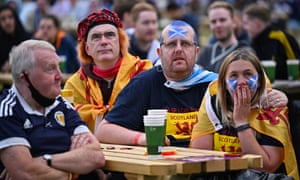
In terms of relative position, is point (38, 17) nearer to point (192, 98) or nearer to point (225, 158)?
point (192, 98)

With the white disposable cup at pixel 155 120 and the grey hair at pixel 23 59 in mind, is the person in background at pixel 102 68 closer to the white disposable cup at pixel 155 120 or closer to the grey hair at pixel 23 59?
the grey hair at pixel 23 59

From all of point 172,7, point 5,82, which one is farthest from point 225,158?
point 172,7

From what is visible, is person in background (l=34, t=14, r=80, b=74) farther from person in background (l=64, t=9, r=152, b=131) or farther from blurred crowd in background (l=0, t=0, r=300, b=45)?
blurred crowd in background (l=0, t=0, r=300, b=45)

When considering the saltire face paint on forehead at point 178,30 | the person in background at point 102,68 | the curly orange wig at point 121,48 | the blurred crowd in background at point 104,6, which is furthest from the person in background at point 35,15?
the saltire face paint on forehead at point 178,30

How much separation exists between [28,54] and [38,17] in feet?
44.7

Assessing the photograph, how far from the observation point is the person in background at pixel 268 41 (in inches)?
440

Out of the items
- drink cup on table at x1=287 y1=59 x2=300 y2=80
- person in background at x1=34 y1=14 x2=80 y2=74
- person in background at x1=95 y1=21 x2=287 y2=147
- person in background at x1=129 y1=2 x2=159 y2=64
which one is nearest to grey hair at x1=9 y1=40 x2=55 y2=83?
person in background at x1=95 y1=21 x2=287 y2=147

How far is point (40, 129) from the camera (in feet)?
18.4

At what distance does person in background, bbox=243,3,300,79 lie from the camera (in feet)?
36.7

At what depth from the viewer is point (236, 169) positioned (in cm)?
534

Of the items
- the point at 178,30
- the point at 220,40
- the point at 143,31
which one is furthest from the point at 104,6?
the point at 178,30

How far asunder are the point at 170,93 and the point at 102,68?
91cm

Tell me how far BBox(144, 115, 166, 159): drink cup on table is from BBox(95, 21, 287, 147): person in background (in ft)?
3.31

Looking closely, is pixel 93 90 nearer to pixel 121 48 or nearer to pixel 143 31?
pixel 121 48
